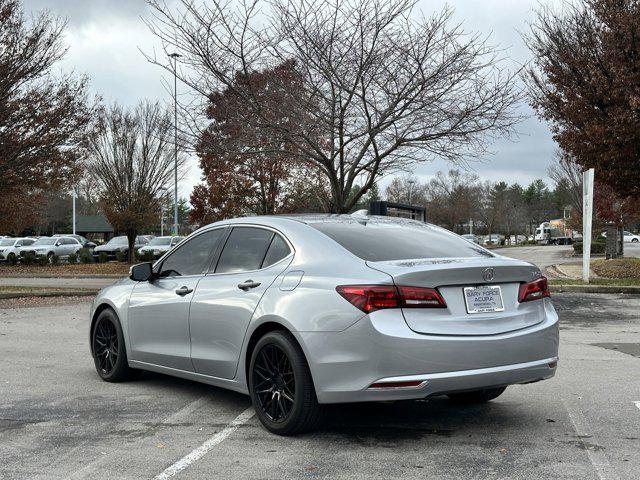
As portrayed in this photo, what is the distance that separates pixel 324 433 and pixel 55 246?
41209 mm

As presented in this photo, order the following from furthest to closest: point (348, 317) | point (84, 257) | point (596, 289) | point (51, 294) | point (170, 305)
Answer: point (84, 257)
point (51, 294)
point (596, 289)
point (170, 305)
point (348, 317)

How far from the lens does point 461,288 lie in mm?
4938

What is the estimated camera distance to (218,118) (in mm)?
17312

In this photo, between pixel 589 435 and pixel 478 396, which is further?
pixel 478 396

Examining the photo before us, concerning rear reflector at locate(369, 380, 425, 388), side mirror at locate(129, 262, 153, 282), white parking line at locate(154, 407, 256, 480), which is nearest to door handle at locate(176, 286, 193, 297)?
side mirror at locate(129, 262, 153, 282)

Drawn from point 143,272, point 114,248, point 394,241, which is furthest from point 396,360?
point 114,248

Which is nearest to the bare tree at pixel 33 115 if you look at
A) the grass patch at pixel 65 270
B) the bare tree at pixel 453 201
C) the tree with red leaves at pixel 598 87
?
the grass patch at pixel 65 270

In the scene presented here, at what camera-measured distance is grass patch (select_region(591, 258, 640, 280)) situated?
21453 millimetres

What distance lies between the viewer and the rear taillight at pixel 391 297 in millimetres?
4754

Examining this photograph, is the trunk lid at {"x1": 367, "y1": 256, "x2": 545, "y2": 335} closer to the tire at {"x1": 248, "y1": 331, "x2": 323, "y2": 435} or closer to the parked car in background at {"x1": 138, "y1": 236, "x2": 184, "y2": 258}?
the tire at {"x1": 248, "y1": 331, "x2": 323, "y2": 435}

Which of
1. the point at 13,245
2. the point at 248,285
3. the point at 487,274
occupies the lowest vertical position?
the point at 13,245

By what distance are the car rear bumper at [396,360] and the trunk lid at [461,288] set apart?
68mm

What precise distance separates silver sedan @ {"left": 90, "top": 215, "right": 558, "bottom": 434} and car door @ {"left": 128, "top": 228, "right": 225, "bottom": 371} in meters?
0.02

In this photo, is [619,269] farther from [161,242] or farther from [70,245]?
[70,245]
